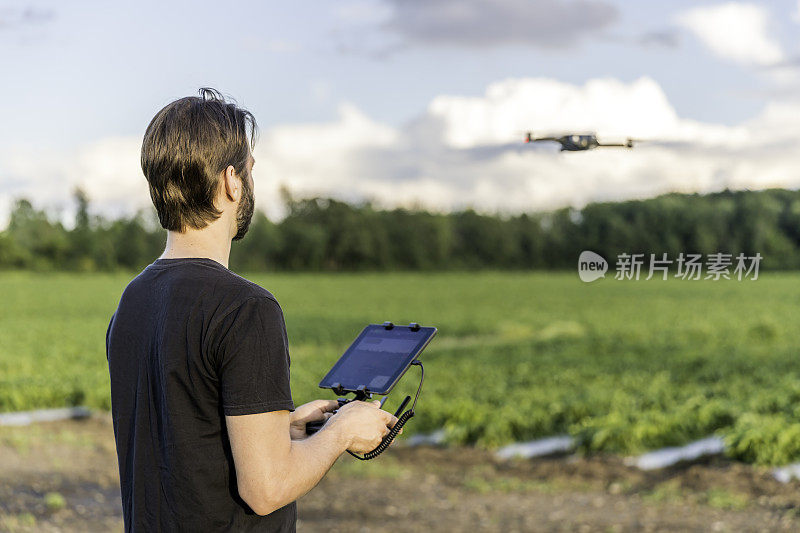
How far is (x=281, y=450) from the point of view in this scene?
1775mm

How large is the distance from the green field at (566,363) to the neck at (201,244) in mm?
6476

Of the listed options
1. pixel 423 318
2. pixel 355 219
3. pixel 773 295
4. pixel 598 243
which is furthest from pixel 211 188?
pixel 355 219

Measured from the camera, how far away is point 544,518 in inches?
241

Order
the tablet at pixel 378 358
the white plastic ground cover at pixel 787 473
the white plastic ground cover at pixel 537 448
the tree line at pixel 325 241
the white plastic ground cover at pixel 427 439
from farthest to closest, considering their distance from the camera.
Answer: the tree line at pixel 325 241 → the white plastic ground cover at pixel 427 439 → the white plastic ground cover at pixel 537 448 → the white plastic ground cover at pixel 787 473 → the tablet at pixel 378 358

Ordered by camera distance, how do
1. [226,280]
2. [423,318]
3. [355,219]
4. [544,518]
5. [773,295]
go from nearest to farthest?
[226,280]
[544,518]
[423,318]
[773,295]
[355,219]

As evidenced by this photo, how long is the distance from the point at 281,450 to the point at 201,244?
0.52 m

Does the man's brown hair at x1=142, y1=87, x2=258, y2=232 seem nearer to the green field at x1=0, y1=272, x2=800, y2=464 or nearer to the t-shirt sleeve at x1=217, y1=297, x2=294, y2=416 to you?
the t-shirt sleeve at x1=217, y1=297, x2=294, y2=416

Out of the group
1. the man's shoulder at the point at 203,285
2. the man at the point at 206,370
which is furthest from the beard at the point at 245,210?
the man's shoulder at the point at 203,285

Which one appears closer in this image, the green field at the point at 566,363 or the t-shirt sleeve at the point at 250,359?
the t-shirt sleeve at the point at 250,359

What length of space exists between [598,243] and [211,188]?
502cm

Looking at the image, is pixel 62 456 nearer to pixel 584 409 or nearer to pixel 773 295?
pixel 584 409

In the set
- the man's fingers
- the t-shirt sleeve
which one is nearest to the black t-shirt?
the t-shirt sleeve

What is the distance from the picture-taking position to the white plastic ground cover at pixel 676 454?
24.4ft

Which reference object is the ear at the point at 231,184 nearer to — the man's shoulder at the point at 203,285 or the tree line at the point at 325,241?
the man's shoulder at the point at 203,285
